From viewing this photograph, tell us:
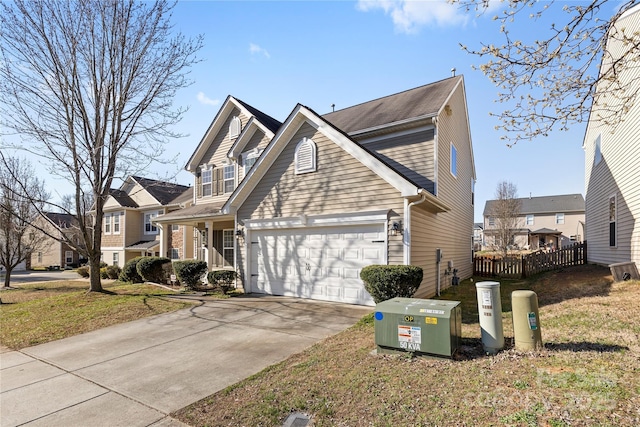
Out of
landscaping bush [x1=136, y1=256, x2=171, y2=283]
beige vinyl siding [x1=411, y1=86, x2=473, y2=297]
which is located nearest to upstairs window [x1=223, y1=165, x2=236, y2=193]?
landscaping bush [x1=136, y1=256, x2=171, y2=283]

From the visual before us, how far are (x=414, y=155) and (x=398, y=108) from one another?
8.56 feet

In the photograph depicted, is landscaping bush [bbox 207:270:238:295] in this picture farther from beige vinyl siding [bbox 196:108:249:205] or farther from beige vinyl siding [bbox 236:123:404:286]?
beige vinyl siding [bbox 196:108:249:205]

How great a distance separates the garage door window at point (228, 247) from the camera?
51.8 feet

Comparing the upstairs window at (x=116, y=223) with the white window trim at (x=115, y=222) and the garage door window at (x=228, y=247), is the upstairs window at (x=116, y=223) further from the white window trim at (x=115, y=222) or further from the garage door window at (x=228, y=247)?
the garage door window at (x=228, y=247)

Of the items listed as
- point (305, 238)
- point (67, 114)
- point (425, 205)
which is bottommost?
point (305, 238)

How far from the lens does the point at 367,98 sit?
16750 millimetres

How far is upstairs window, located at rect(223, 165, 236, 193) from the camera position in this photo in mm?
16375

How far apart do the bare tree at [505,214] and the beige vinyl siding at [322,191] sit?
76.8ft

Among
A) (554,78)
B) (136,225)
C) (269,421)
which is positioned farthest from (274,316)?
(136,225)

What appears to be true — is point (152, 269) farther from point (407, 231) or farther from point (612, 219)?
point (612, 219)

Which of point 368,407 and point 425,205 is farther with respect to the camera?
point 425,205

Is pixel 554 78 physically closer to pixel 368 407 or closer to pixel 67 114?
pixel 368 407

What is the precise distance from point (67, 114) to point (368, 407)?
1366cm

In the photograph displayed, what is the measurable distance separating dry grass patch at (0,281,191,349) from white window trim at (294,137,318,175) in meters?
5.53
